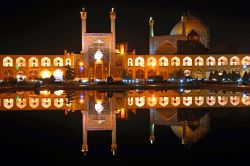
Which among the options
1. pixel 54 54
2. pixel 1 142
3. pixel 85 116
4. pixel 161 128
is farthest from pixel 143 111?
pixel 54 54

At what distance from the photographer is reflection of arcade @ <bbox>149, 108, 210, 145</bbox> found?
9.26m

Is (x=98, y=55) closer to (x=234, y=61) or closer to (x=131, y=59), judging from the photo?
(x=131, y=59)

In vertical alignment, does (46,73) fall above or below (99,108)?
above

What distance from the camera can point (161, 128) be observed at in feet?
34.4

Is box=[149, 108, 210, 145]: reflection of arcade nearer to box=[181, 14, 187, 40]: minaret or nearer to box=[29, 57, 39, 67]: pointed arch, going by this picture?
box=[181, 14, 187, 40]: minaret

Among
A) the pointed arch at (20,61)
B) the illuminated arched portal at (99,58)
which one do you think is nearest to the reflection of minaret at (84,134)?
the illuminated arched portal at (99,58)

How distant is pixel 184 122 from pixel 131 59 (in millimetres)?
32351

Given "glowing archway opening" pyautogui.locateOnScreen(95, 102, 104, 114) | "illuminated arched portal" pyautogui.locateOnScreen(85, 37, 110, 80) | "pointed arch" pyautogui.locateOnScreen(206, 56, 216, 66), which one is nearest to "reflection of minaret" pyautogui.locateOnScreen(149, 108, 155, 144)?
"glowing archway opening" pyautogui.locateOnScreen(95, 102, 104, 114)

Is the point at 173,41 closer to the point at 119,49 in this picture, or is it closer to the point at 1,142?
the point at 119,49

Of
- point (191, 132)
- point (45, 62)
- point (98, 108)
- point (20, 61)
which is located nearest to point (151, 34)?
point (45, 62)

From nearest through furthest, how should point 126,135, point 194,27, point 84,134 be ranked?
point 126,135, point 84,134, point 194,27

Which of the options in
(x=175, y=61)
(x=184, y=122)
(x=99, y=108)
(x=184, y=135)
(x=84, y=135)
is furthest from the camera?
(x=175, y=61)

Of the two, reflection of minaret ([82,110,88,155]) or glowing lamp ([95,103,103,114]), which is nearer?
reflection of minaret ([82,110,88,155])

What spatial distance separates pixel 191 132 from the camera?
969 cm
